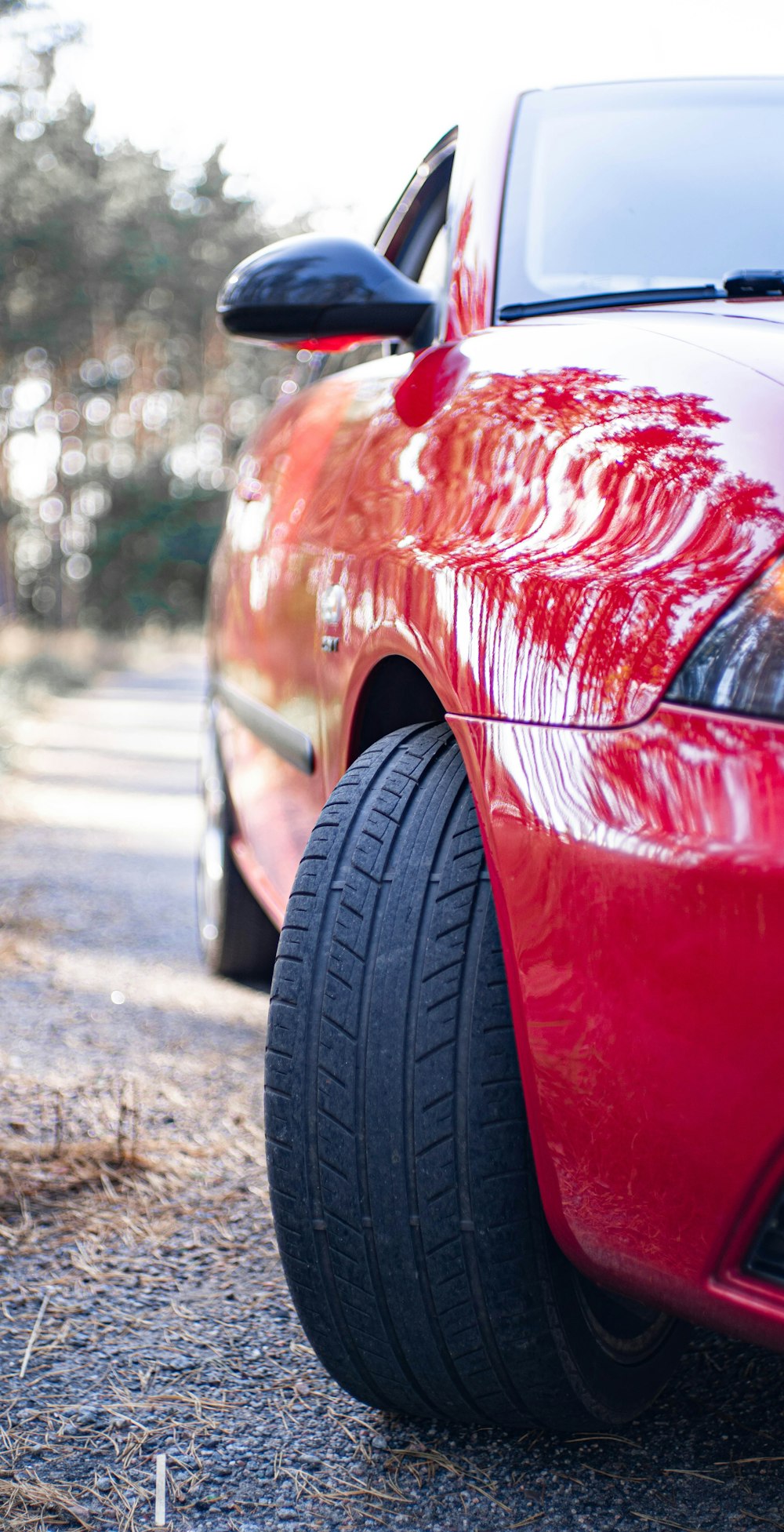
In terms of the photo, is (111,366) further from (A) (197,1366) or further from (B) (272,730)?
(A) (197,1366)

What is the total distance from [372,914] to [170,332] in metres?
29.1

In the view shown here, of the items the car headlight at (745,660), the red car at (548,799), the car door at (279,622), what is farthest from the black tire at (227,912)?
the car headlight at (745,660)

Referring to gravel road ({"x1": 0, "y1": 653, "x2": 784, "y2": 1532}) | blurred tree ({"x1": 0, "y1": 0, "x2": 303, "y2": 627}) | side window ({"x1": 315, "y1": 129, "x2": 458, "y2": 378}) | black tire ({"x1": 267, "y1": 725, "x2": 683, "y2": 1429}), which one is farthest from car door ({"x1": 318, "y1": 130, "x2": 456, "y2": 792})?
blurred tree ({"x1": 0, "y1": 0, "x2": 303, "y2": 627})

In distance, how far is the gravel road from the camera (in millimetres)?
1414

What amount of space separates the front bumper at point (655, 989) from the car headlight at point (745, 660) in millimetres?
16

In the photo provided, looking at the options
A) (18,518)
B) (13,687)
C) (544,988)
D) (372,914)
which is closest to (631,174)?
(372,914)

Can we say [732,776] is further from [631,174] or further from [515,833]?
[631,174]

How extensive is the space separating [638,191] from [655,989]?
4.19 ft

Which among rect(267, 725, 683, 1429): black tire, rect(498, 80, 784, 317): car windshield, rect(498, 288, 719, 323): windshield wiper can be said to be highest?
rect(498, 80, 784, 317): car windshield

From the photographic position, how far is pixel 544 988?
119 cm

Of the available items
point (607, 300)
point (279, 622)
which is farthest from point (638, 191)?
point (279, 622)

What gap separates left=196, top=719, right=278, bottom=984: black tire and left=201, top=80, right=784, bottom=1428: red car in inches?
51.2

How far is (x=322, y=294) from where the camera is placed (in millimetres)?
1925

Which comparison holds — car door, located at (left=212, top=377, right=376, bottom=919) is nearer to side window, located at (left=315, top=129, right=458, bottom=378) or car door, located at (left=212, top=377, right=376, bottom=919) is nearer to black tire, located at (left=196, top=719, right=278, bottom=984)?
black tire, located at (left=196, top=719, right=278, bottom=984)
